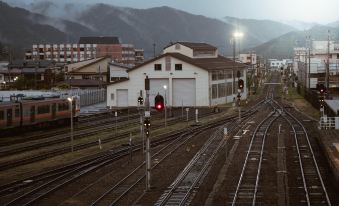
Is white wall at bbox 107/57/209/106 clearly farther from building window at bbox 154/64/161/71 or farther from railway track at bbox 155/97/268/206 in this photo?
railway track at bbox 155/97/268/206

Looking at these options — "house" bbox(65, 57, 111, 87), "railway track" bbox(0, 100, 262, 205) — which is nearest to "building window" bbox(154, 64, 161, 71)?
"house" bbox(65, 57, 111, 87)

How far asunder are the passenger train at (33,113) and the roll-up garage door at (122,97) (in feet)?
62.2

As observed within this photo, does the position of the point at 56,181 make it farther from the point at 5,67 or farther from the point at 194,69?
the point at 5,67

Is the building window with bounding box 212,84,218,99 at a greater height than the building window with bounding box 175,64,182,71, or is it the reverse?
the building window with bounding box 175,64,182,71

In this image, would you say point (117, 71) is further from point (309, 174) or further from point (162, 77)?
point (309, 174)

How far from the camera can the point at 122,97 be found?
6819cm

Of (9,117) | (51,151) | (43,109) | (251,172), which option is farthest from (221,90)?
(251,172)

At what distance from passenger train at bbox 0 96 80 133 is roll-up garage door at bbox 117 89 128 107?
19.0 m

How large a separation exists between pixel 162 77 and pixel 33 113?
1062 inches

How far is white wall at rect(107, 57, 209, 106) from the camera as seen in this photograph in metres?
65.8

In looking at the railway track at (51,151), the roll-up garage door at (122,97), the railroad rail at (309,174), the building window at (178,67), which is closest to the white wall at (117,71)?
the roll-up garage door at (122,97)

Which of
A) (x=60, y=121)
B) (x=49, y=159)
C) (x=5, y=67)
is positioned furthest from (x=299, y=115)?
(x=5, y=67)

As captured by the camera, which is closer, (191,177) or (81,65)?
(191,177)

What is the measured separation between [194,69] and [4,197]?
47.6 meters
